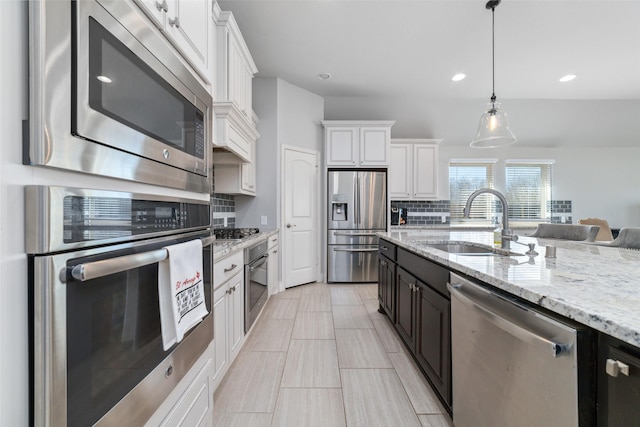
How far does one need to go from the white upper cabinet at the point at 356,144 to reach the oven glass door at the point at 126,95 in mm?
3346

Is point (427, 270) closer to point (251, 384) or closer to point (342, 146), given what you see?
point (251, 384)

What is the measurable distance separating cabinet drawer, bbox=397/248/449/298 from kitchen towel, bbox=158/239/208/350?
115 centimetres

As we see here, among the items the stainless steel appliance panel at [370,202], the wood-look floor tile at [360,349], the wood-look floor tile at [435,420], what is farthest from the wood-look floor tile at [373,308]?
the wood-look floor tile at [435,420]

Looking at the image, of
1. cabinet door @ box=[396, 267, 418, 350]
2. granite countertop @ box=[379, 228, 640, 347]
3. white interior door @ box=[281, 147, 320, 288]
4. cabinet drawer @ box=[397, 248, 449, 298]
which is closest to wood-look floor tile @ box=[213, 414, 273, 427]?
cabinet door @ box=[396, 267, 418, 350]

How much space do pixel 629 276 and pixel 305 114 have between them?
3797mm

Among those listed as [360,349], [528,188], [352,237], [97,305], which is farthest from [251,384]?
[528,188]

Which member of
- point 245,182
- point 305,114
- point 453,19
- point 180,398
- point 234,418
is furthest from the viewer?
point 305,114

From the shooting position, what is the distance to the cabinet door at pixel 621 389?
0.55 m

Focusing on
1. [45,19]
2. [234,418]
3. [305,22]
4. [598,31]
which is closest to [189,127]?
[45,19]

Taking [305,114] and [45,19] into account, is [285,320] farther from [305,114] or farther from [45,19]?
[305,114]

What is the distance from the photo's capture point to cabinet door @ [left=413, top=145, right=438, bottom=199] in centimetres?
486

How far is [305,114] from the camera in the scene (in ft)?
13.3

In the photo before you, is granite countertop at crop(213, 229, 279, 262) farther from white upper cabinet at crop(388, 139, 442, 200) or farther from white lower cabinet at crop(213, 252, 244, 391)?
white upper cabinet at crop(388, 139, 442, 200)

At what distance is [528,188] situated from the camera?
5.39m
